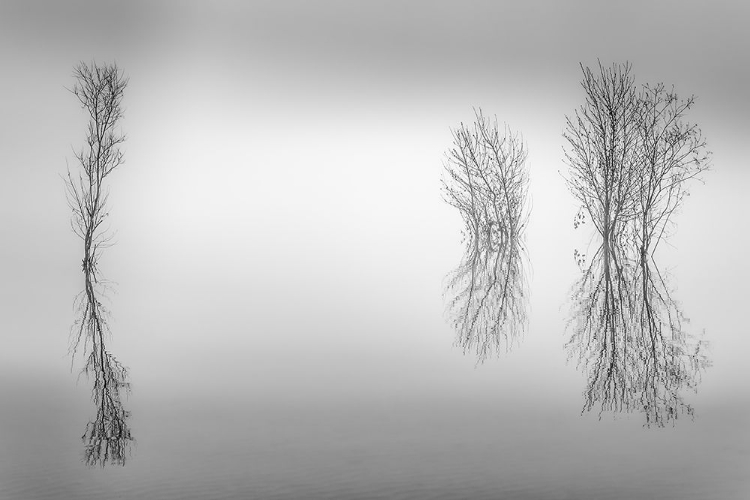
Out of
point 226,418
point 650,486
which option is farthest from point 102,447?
point 650,486

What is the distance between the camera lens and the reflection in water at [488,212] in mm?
5250

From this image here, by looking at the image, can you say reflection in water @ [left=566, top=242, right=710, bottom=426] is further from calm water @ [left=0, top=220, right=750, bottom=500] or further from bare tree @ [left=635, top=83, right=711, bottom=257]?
bare tree @ [left=635, top=83, right=711, bottom=257]

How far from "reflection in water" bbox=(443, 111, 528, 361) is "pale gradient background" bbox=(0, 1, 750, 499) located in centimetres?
12

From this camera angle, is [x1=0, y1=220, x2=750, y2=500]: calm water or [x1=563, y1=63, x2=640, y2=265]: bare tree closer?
[x1=0, y1=220, x2=750, y2=500]: calm water

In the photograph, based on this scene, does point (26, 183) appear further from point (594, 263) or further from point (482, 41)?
point (594, 263)

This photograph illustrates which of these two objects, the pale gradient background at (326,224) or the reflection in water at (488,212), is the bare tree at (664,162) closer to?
the pale gradient background at (326,224)

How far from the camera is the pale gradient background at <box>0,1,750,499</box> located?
3.24m

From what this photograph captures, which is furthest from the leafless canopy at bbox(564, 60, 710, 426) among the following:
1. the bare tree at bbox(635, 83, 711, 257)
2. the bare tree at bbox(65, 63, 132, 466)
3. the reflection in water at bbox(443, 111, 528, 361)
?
the bare tree at bbox(65, 63, 132, 466)

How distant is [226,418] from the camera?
3217 millimetres

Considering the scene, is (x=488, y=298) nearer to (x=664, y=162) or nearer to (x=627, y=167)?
(x=627, y=167)

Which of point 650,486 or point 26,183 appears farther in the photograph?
point 26,183

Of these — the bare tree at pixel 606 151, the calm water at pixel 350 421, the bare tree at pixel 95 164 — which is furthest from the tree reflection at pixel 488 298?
the bare tree at pixel 95 164

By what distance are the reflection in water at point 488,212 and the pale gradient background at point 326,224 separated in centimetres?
12

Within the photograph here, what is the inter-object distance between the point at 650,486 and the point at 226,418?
164 centimetres
